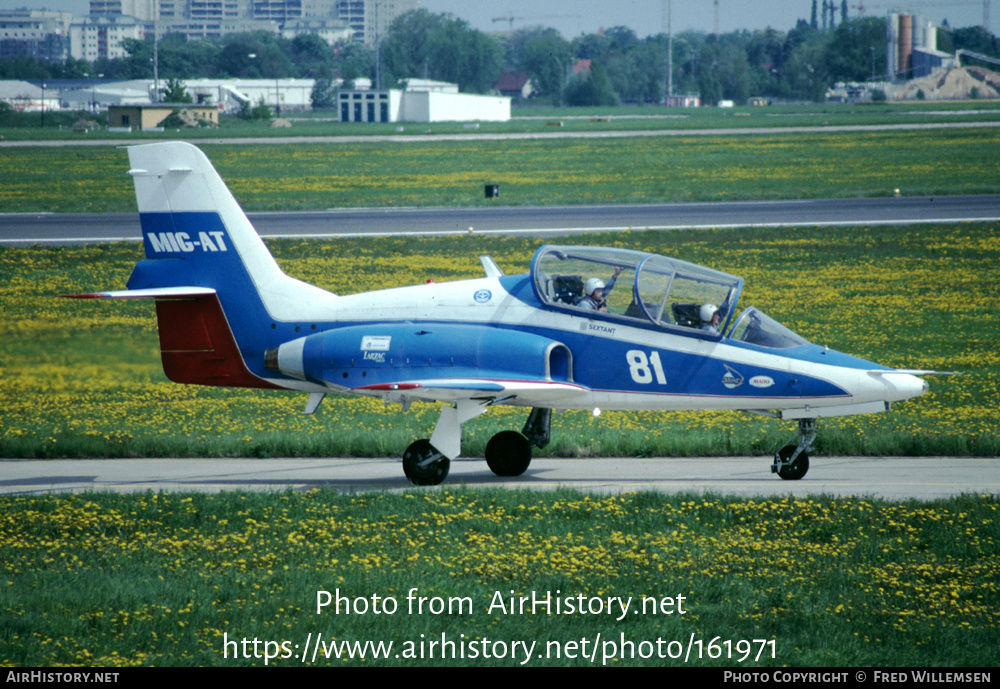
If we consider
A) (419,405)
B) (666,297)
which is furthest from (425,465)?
(419,405)

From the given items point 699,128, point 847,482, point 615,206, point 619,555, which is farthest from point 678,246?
point 699,128

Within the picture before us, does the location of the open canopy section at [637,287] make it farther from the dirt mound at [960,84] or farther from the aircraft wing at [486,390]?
the dirt mound at [960,84]

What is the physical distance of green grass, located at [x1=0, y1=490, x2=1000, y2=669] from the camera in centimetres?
923

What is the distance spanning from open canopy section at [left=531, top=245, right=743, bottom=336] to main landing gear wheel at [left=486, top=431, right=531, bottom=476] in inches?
86.0

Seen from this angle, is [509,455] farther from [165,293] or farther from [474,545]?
[165,293]

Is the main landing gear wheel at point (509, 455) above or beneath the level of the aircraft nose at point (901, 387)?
beneath

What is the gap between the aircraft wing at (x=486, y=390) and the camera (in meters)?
14.4

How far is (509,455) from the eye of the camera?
15.8m

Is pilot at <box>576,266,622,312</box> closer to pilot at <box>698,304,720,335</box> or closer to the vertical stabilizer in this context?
pilot at <box>698,304,720,335</box>

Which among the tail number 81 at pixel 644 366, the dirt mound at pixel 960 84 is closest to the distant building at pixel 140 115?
the tail number 81 at pixel 644 366

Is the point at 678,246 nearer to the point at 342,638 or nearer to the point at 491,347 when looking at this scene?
the point at 491,347

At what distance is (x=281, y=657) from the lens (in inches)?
356

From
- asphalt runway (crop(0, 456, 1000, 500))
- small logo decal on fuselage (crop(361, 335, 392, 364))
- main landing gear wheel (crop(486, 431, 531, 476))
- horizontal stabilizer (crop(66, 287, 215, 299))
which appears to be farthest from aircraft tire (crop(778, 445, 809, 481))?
horizontal stabilizer (crop(66, 287, 215, 299))

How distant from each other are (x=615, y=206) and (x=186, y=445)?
37.1m
